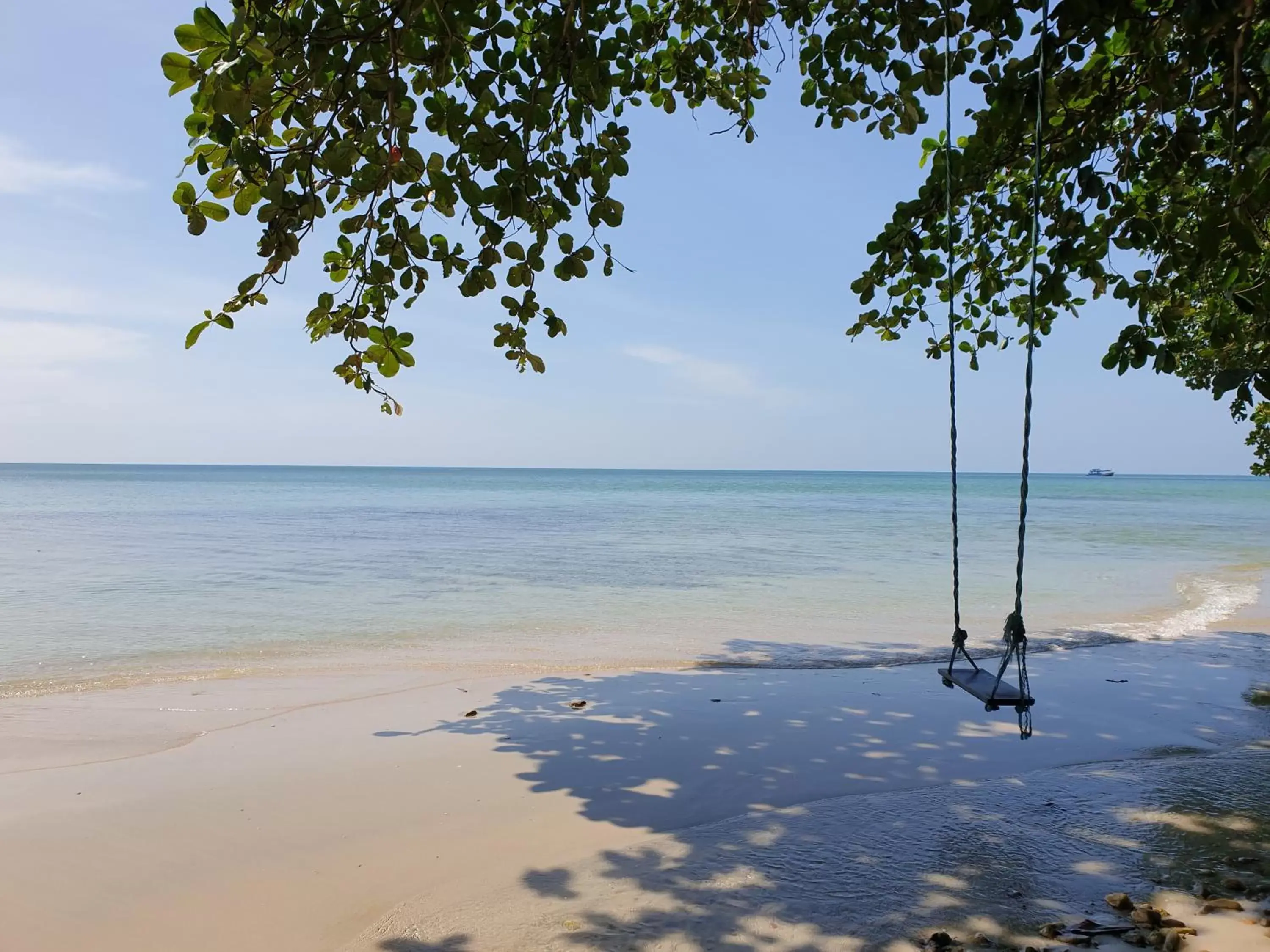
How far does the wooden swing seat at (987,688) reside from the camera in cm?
324

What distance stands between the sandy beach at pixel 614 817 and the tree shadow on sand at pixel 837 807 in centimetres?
2

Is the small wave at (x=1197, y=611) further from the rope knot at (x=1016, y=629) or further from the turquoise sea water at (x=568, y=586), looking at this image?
the rope knot at (x=1016, y=629)

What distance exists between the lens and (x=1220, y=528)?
2805cm

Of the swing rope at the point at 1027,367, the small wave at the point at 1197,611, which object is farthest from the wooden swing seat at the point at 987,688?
the small wave at the point at 1197,611

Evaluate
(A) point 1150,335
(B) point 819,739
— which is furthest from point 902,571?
(A) point 1150,335

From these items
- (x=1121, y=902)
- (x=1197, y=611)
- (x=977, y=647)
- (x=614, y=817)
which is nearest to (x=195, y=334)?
(x=614, y=817)

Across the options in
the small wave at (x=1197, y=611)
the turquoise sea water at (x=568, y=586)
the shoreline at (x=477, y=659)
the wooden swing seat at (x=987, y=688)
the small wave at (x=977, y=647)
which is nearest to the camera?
the wooden swing seat at (x=987, y=688)

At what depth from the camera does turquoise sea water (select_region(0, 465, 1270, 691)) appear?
8633mm

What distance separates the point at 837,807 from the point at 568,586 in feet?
29.9

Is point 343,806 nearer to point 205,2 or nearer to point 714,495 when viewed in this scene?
point 205,2

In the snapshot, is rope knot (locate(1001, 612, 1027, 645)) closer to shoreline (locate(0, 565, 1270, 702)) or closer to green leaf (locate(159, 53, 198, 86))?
green leaf (locate(159, 53, 198, 86))

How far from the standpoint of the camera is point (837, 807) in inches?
157

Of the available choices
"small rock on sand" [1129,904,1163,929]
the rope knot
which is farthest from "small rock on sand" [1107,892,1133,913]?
the rope knot

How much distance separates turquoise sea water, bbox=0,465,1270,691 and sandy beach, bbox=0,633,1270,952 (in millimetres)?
2212
